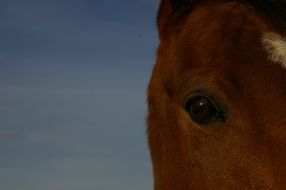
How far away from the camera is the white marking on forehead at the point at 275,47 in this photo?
337 centimetres

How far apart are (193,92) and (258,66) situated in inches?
20.2

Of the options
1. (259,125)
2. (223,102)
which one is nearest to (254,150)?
(259,125)

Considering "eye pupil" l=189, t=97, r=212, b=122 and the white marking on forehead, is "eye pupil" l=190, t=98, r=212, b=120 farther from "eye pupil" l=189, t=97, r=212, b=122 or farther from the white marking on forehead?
the white marking on forehead

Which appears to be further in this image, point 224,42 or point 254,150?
point 224,42

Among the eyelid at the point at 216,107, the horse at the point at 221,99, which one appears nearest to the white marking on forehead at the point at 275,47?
the horse at the point at 221,99

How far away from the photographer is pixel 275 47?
3426 mm

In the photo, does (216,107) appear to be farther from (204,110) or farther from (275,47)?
(275,47)

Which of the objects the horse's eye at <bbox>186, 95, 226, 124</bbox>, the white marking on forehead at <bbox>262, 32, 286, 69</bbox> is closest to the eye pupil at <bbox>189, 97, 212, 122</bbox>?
the horse's eye at <bbox>186, 95, 226, 124</bbox>

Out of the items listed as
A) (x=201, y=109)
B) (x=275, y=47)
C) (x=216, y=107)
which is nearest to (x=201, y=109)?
(x=201, y=109)

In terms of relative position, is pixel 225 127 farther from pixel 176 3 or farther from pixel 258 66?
pixel 176 3

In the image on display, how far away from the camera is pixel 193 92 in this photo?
371cm

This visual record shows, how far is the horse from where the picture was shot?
3.29 metres

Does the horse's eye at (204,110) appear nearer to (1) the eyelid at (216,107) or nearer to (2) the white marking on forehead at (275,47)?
(1) the eyelid at (216,107)

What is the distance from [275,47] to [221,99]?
0.49m
